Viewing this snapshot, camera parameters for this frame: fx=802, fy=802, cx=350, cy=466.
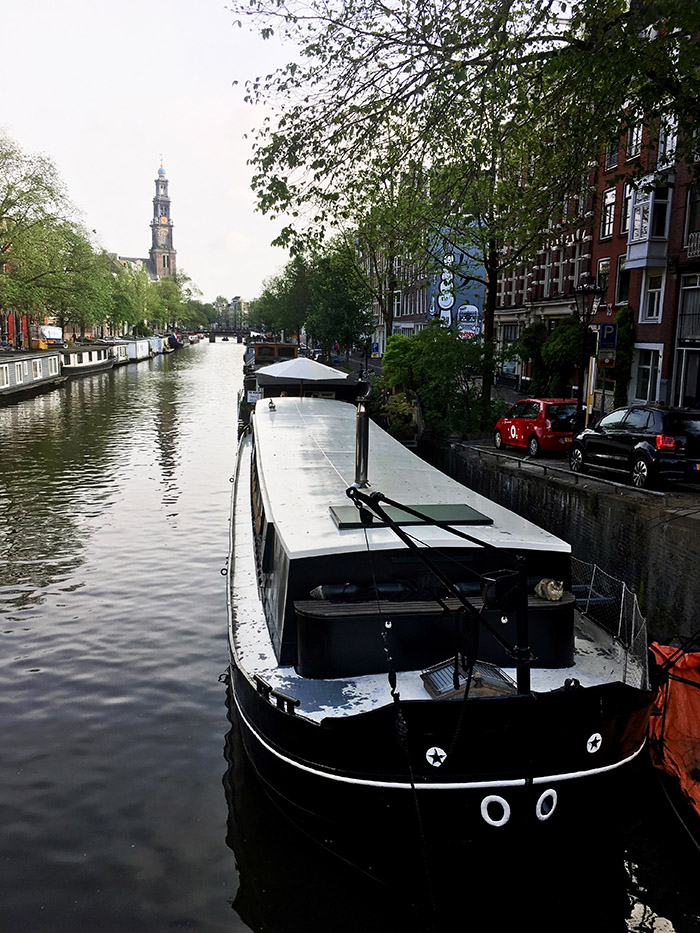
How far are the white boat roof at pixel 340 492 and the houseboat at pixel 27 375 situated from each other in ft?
108

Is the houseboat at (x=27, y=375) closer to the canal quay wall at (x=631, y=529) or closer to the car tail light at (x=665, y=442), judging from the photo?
the canal quay wall at (x=631, y=529)

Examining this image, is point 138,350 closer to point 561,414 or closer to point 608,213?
point 608,213

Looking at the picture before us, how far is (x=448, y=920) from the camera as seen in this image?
5949 mm

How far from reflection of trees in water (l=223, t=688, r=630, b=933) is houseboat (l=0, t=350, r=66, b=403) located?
39.2 metres

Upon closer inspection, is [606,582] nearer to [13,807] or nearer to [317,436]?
[317,436]

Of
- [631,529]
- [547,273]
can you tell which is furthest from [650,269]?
[631,529]

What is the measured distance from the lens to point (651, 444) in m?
13.4

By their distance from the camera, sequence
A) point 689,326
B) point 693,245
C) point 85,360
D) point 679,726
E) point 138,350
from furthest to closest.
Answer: point 138,350, point 85,360, point 689,326, point 693,245, point 679,726

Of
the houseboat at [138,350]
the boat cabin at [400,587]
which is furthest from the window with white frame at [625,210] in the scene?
the houseboat at [138,350]

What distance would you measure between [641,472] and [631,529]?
2.30 metres

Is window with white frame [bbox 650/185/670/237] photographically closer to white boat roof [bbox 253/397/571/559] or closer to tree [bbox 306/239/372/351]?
white boat roof [bbox 253/397/571/559]

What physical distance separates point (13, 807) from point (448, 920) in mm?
4192

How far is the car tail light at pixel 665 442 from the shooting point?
1332cm

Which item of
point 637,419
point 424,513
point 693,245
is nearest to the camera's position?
point 424,513
